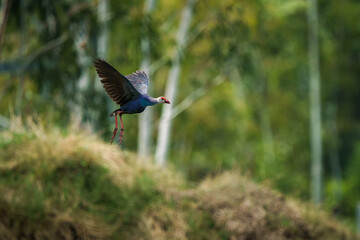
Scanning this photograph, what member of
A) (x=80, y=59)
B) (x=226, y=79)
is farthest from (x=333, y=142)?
(x=80, y=59)

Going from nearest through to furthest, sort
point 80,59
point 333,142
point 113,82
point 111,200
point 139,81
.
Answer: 1. point 113,82
2. point 139,81
3. point 111,200
4. point 80,59
5. point 333,142

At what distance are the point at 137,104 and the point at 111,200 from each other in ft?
23.3

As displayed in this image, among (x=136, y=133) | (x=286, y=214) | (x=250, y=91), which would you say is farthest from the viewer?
(x=250, y=91)

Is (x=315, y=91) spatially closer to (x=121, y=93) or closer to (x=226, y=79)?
(x=226, y=79)

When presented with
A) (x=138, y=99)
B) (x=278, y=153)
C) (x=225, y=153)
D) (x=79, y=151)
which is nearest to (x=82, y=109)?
(x=79, y=151)

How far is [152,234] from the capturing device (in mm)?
8219

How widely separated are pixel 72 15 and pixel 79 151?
3502 mm

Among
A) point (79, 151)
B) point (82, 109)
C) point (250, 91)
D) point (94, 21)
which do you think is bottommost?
point (79, 151)

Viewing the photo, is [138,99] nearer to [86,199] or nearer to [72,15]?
[86,199]

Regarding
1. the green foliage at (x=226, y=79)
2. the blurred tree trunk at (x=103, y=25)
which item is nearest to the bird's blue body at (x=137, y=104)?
the green foliage at (x=226, y=79)

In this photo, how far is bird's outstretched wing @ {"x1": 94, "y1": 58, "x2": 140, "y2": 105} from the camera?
146 cm

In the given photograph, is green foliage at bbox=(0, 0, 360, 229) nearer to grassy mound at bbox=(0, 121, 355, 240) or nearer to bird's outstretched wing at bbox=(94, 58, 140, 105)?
grassy mound at bbox=(0, 121, 355, 240)

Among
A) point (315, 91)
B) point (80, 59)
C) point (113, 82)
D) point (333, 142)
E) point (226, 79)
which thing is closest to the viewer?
point (113, 82)

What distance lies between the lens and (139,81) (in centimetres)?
170
